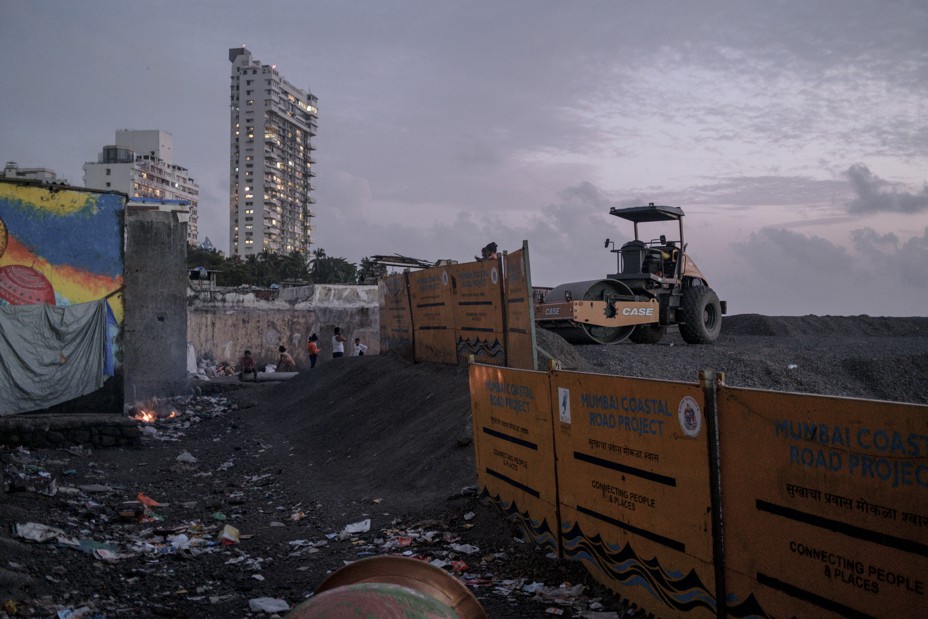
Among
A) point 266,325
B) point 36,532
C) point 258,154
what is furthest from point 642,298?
point 258,154

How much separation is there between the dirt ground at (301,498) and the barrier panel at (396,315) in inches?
18.2

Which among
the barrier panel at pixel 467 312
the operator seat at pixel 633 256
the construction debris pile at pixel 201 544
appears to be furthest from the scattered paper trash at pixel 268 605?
the operator seat at pixel 633 256

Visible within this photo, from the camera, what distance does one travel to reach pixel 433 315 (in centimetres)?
1259

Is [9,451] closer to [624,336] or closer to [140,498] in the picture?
[140,498]

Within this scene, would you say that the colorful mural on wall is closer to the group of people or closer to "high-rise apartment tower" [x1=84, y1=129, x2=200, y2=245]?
the group of people

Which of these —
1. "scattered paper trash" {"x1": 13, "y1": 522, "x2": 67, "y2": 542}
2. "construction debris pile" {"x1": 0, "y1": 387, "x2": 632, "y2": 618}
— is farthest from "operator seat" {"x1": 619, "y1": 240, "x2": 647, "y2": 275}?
"scattered paper trash" {"x1": 13, "y1": 522, "x2": 67, "y2": 542}

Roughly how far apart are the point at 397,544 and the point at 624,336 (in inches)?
411

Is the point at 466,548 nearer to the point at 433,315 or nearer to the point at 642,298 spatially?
the point at 433,315

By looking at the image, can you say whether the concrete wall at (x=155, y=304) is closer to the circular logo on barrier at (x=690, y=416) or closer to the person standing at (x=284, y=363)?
the person standing at (x=284, y=363)

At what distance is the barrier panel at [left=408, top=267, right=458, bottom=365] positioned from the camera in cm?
1188

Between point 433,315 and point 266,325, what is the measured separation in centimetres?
1443

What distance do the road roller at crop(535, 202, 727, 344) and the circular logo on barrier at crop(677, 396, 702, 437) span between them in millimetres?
9706

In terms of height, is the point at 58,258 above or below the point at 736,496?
above

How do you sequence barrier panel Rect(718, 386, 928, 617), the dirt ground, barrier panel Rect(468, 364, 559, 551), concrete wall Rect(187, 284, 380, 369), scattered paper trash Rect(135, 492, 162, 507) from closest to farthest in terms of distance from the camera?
1. barrier panel Rect(718, 386, 928, 617)
2. the dirt ground
3. barrier panel Rect(468, 364, 559, 551)
4. scattered paper trash Rect(135, 492, 162, 507)
5. concrete wall Rect(187, 284, 380, 369)
